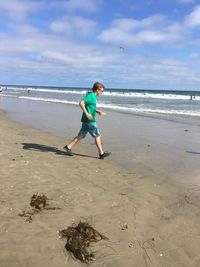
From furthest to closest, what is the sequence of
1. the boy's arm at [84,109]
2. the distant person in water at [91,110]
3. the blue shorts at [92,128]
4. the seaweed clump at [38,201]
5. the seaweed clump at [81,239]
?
the blue shorts at [92,128], the distant person in water at [91,110], the boy's arm at [84,109], the seaweed clump at [38,201], the seaweed clump at [81,239]

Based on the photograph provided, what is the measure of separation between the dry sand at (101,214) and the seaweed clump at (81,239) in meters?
0.08

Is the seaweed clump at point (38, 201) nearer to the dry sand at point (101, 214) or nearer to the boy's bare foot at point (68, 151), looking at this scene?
the dry sand at point (101, 214)

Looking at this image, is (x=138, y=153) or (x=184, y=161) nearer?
(x=184, y=161)

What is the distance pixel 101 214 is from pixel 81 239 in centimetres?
83

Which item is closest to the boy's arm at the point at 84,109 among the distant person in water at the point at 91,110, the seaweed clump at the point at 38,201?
the distant person in water at the point at 91,110

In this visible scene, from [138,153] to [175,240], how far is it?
4.95 metres

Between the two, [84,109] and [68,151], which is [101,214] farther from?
[68,151]

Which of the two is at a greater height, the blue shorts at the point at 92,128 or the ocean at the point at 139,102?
the blue shorts at the point at 92,128

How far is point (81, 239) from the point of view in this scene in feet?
13.0

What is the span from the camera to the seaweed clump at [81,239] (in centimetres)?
372

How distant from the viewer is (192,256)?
3828mm

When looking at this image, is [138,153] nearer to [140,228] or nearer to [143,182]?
[143,182]

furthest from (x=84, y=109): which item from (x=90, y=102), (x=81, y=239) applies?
(x=81, y=239)

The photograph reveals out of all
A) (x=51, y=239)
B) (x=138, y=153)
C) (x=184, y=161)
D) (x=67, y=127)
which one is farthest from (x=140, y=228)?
(x=67, y=127)
